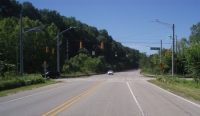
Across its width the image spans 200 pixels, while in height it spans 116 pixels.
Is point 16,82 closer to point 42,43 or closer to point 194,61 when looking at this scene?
point 194,61

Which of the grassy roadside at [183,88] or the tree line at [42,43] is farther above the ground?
the tree line at [42,43]

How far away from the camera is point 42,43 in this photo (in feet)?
247

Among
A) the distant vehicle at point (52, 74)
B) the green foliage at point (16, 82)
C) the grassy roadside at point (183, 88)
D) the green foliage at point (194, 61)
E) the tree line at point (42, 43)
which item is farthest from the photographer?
the tree line at point (42, 43)

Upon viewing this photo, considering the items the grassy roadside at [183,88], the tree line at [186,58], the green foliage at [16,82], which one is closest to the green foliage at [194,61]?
the tree line at [186,58]

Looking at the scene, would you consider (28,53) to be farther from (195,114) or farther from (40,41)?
(195,114)

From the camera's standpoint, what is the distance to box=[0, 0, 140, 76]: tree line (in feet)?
223

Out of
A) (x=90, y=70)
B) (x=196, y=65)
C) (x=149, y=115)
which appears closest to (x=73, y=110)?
(x=149, y=115)

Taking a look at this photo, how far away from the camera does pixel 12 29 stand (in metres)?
69.4

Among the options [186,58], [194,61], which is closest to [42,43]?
[186,58]

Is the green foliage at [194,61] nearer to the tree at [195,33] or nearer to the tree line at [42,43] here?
the tree line at [42,43]

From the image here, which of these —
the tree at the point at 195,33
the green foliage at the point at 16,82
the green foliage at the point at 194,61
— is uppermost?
the tree at the point at 195,33

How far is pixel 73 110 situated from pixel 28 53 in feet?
202

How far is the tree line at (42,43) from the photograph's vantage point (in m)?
68.0

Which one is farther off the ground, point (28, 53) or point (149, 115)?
point (28, 53)
